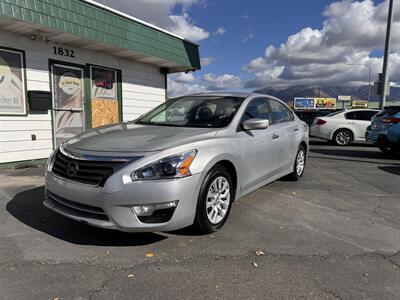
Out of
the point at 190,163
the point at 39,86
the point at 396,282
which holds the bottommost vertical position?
the point at 396,282

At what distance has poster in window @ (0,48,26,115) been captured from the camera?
23.9 feet

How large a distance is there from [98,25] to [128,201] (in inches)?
261

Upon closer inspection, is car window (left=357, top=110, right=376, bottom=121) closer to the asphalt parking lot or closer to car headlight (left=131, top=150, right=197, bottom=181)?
the asphalt parking lot

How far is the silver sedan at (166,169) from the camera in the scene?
3120mm

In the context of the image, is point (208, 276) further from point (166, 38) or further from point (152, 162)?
point (166, 38)

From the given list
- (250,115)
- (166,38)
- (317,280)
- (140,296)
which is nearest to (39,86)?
(166,38)

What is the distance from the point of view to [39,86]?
7953 mm

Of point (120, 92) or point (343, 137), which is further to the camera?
point (343, 137)

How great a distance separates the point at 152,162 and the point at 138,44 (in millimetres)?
7268

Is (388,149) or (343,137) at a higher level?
(343,137)

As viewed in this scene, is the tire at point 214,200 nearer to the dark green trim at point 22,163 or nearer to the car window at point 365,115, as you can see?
the dark green trim at point 22,163

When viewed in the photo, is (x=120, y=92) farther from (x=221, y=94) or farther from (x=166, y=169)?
(x=166, y=169)

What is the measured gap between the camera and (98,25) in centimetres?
839

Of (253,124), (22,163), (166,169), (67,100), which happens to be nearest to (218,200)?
(166,169)
